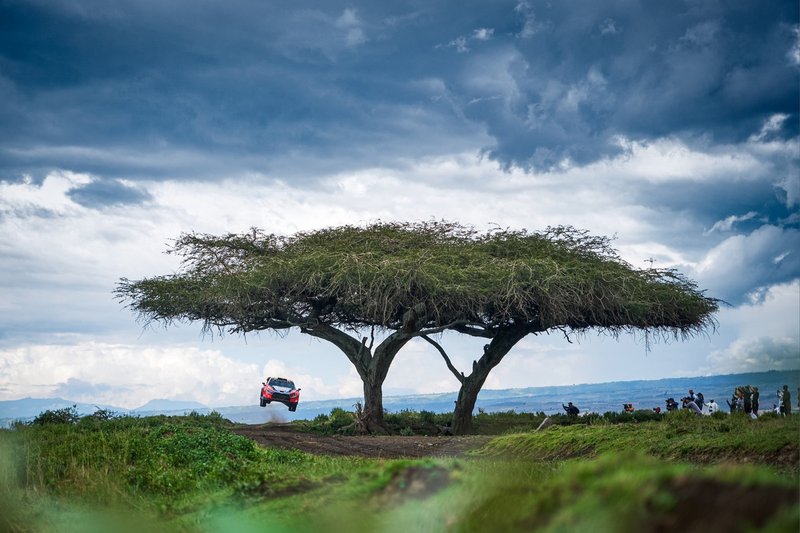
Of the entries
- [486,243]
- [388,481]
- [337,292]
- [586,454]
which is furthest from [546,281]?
[388,481]

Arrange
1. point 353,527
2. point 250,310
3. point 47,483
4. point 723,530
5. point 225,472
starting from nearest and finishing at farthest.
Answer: point 723,530 < point 353,527 < point 225,472 < point 47,483 < point 250,310

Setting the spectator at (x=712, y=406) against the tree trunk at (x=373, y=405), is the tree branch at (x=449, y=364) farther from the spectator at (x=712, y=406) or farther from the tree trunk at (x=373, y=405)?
the spectator at (x=712, y=406)

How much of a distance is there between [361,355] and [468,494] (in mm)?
27243

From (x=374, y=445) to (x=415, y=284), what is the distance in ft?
25.6

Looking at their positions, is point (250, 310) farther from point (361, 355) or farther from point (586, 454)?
point (586, 454)

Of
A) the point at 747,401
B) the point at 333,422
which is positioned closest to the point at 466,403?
the point at 333,422

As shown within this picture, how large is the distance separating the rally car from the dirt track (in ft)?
38.0

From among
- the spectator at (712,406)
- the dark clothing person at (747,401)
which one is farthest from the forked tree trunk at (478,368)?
the dark clothing person at (747,401)

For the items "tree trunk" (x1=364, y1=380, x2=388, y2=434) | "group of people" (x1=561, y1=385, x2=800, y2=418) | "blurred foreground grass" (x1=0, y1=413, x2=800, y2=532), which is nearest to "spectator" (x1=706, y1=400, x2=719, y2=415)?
"group of people" (x1=561, y1=385, x2=800, y2=418)

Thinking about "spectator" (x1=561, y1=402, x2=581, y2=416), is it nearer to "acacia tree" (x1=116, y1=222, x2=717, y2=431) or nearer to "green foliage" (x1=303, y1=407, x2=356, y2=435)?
"acacia tree" (x1=116, y1=222, x2=717, y2=431)

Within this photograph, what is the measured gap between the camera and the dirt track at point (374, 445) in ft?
64.4

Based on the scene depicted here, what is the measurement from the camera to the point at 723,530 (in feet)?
8.86

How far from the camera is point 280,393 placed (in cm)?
3722

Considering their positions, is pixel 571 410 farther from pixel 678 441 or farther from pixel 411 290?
pixel 678 441
